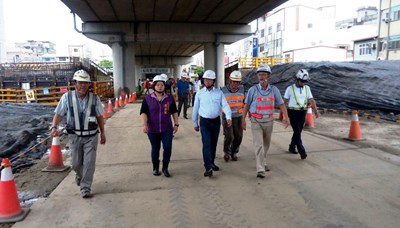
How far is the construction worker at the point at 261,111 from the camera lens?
550cm

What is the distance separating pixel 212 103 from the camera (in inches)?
219

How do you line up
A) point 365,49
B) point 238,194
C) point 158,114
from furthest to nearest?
point 365,49 < point 158,114 < point 238,194

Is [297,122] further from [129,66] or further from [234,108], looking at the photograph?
[129,66]

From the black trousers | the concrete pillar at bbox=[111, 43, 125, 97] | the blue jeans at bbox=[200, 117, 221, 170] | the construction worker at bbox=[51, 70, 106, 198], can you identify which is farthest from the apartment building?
the construction worker at bbox=[51, 70, 106, 198]

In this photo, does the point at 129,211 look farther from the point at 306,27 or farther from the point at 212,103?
the point at 306,27

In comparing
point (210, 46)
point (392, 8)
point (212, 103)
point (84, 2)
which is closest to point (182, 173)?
point (212, 103)

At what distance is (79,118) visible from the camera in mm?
4590

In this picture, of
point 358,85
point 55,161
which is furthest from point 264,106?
point 358,85

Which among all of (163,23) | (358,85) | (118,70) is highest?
(163,23)

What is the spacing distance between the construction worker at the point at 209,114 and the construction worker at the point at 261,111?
422 mm

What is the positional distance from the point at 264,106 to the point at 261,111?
3.8 inches

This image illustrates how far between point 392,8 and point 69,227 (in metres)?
42.6

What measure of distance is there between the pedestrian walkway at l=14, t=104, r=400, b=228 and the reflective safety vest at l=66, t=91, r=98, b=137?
92 centimetres

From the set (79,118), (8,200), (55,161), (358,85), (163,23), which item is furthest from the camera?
(163,23)
